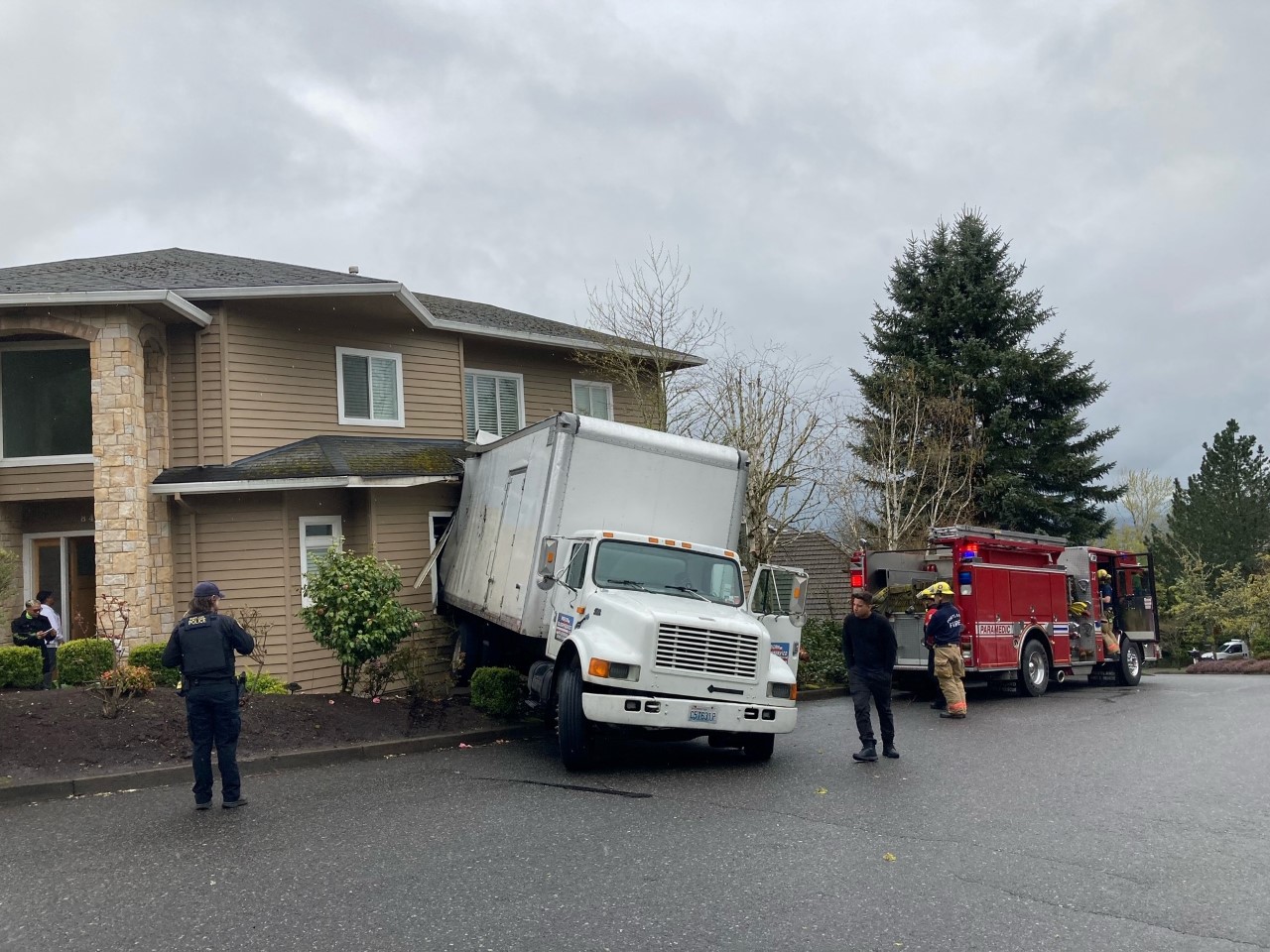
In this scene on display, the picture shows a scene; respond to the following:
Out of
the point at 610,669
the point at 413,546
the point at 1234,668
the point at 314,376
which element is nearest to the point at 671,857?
the point at 610,669

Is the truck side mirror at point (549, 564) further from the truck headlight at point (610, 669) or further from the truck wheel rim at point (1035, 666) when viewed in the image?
the truck wheel rim at point (1035, 666)

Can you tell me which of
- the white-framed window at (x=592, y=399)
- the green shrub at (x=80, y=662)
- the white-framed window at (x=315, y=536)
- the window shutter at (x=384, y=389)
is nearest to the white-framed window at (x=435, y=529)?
the white-framed window at (x=315, y=536)

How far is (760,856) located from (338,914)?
2.65 metres

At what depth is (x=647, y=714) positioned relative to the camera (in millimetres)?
10047

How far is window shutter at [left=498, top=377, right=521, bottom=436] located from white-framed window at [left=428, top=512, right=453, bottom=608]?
2.69 meters

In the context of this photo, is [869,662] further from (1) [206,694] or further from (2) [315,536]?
(2) [315,536]

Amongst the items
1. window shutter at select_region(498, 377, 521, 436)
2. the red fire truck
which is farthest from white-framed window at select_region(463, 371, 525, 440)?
the red fire truck

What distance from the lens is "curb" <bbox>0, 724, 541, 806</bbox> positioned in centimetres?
938

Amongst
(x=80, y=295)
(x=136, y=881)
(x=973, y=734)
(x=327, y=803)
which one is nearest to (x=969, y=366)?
(x=973, y=734)

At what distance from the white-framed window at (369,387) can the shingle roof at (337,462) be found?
15.4 inches

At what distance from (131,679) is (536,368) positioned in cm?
1106

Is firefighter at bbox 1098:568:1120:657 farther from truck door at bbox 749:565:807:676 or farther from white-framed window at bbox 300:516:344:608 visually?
white-framed window at bbox 300:516:344:608

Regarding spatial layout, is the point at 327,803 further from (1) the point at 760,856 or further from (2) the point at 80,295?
(2) the point at 80,295

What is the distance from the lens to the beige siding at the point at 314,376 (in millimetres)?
16734
